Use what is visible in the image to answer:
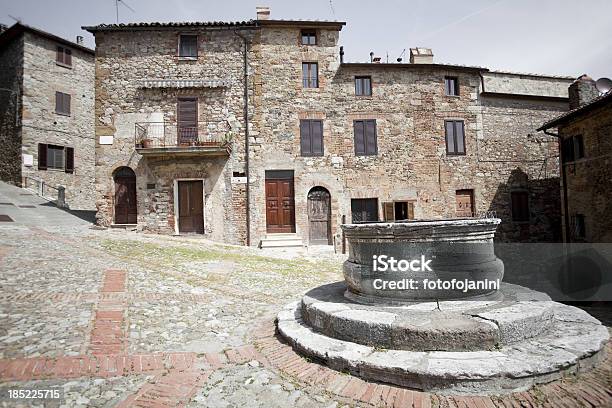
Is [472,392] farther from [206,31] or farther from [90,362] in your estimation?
[206,31]

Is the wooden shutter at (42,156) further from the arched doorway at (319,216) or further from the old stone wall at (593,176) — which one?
the old stone wall at (593,176)

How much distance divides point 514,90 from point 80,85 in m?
28.8

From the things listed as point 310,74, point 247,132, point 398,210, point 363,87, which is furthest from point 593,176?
point 247,132

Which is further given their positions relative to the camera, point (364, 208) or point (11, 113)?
point (11, 113)

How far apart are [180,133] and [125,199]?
4.03 metres

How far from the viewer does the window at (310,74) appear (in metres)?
15.8

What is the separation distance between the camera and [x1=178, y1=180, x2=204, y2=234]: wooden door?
14984mm

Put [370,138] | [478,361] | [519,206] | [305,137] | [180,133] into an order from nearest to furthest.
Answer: [478,361] < [180,133] < [305,137] < [370,138] < [519,206]

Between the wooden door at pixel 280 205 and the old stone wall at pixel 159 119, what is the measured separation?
1.39m

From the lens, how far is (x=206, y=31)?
605 inches

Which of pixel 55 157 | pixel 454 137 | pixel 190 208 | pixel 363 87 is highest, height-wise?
pixel 363 87

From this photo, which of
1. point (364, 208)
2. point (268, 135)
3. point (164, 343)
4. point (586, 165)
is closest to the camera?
point (164, 343)

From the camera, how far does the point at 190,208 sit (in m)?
15.0

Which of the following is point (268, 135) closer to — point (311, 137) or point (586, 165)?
point (311, 137)
